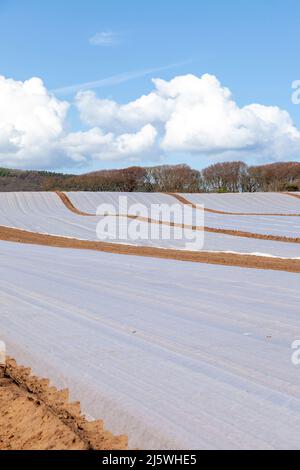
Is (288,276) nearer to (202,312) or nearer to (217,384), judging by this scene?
(202,312)

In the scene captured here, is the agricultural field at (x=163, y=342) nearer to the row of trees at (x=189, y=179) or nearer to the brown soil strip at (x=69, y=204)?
the brown soil strip at (x=69, y=204)

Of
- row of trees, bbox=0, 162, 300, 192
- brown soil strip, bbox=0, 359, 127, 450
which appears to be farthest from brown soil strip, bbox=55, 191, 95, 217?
row of trees, bbox=0, 162, 300, 192

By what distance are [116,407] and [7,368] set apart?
1683 millimetres

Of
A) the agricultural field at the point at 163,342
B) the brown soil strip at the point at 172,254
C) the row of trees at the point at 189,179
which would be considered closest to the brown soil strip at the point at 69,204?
the brown soil strip at the point at 172,254

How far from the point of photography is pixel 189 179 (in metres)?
69.2

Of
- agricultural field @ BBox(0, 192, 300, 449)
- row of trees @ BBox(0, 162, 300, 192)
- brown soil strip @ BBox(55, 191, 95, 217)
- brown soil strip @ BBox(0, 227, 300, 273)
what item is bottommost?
agricultural field @ BBox(0, 192, 300, 449)

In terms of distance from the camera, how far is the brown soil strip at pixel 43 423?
3646mm

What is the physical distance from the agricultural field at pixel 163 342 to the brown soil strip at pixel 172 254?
0.21 metres

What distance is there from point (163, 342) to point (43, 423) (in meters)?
1.96

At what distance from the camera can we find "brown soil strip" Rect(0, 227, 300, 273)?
13992 millimetres

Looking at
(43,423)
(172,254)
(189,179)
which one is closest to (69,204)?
(172,254)

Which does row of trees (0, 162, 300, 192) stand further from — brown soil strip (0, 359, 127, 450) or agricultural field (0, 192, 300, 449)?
brown soil strip (0, 359, 127, 450)

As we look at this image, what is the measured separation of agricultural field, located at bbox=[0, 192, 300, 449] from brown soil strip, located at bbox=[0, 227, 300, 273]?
0.21m
